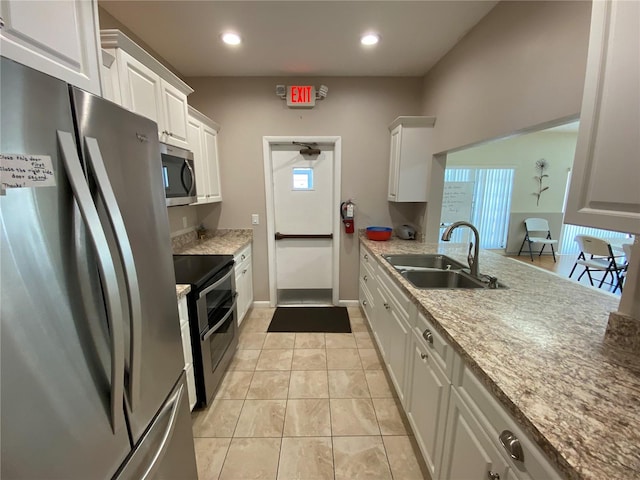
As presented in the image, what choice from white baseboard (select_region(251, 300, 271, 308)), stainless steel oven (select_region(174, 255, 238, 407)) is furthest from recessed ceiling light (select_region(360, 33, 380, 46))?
white baseboard (select_region(251, 300, 271, 308))

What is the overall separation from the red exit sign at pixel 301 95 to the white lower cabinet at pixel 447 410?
7.14 feet

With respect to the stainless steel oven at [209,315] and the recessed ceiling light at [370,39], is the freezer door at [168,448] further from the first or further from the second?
the recessed ceiling light at [370,39]

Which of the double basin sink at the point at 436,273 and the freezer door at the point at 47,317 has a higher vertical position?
the freezer door at the point at 47,317

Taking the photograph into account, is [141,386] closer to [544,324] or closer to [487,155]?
[544,324]

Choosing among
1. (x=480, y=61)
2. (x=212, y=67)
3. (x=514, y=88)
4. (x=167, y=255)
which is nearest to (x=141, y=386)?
(x=167, y=255)

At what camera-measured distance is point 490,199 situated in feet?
18.3

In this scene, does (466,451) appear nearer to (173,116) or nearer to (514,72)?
(514,72)

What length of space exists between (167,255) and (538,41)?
2.19 meters

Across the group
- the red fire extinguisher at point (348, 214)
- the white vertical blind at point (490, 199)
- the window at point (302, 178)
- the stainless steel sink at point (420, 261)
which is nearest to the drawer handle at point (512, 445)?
the stainless steel sink at point (420, 261)

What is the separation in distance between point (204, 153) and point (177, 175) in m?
Result: 0.86

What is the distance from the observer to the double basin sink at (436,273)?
1.82 m

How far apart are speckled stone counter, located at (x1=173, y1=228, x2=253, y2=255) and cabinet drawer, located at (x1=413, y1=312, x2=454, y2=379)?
1.77 meters

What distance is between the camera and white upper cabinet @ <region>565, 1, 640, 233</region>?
2.47 feet

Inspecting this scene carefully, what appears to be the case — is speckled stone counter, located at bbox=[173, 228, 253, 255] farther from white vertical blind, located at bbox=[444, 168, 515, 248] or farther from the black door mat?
white vertical blind, located at bbox=[444, 168, 515, 248]
